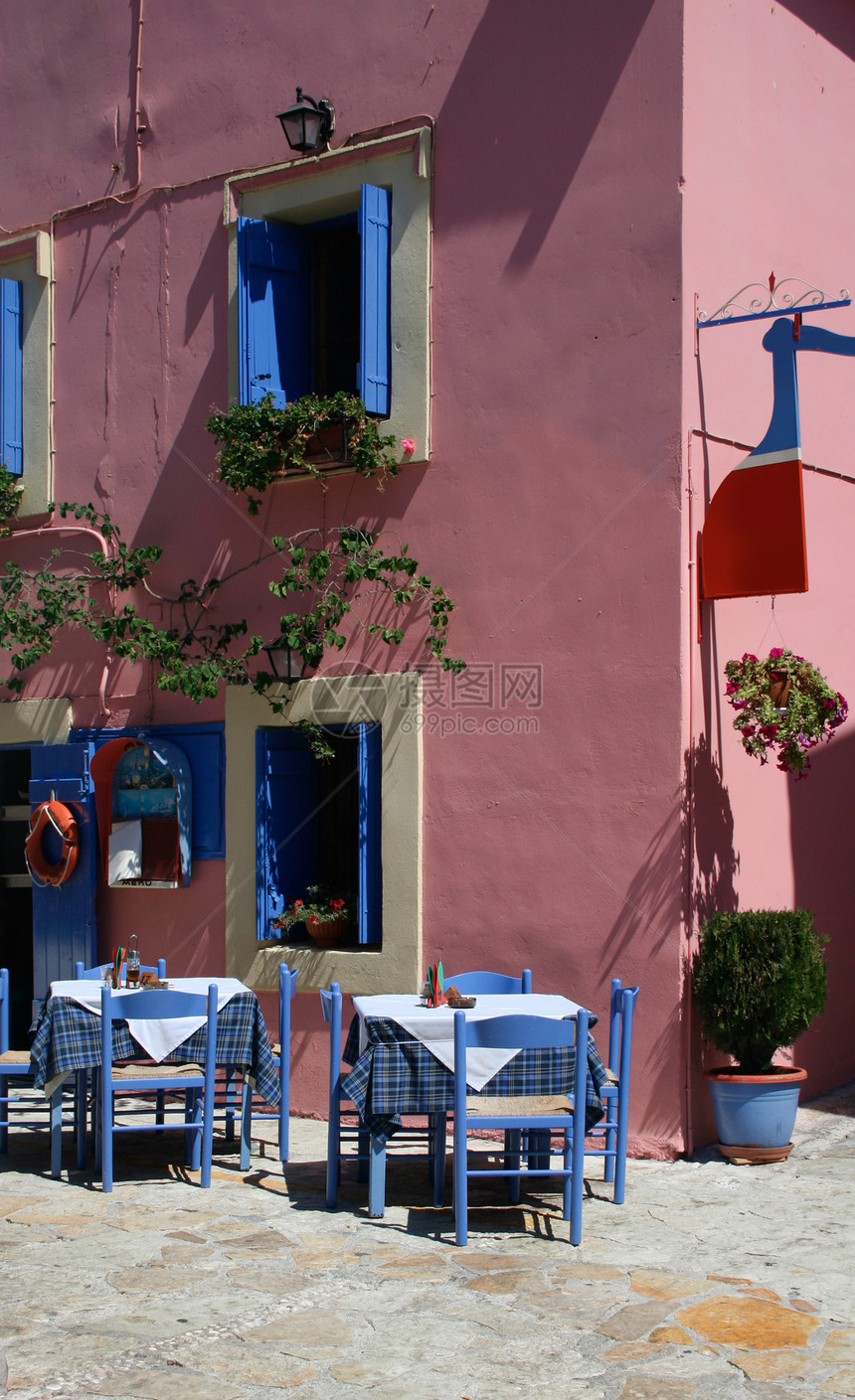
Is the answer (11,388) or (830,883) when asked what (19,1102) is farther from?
(11,388)

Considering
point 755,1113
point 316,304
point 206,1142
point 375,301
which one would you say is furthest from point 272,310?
point 755,1113

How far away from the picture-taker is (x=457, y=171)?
25.1 ft

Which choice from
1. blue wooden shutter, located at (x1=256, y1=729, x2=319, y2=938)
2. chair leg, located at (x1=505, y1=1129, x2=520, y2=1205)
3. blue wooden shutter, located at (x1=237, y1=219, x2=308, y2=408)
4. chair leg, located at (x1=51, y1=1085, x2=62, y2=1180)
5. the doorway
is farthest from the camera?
the doorway

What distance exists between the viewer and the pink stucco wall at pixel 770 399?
7039mm

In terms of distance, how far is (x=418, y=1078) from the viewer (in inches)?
219

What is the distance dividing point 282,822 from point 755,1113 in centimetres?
305

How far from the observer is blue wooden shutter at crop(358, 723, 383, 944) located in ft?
25.2

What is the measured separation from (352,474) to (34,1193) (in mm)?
4066

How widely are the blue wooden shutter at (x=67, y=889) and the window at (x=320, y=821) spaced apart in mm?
1325

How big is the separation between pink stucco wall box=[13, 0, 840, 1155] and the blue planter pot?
18cm

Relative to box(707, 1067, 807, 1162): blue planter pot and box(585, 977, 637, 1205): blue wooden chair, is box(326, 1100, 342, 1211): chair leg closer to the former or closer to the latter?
box(585, 977, 637, 1205): blue wooden chair

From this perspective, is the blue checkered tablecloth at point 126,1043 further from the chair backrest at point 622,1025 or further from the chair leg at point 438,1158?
the chair backrest at point 622,1025

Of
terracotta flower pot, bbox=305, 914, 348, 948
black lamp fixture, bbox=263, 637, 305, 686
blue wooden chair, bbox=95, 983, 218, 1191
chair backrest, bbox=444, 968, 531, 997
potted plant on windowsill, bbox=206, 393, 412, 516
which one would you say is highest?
potted plant on windowsill, bbox=206, 393, 412, 516

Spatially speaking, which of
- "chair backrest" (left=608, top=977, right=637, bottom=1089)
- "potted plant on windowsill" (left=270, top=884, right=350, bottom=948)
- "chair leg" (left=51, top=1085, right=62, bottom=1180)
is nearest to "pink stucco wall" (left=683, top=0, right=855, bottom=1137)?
"chair backrest" (left=608, top=977, right=637, bottom=1089)
